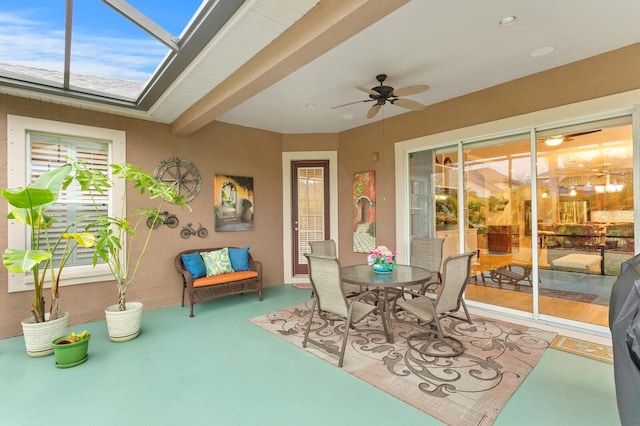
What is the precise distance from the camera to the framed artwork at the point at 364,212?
17.9ft

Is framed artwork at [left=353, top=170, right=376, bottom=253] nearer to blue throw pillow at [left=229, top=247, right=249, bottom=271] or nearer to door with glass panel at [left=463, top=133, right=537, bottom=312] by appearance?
door with glass panel at [left=463, top=133, right=537, bottom=312]

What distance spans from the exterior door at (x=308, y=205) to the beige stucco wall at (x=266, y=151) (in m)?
0.29

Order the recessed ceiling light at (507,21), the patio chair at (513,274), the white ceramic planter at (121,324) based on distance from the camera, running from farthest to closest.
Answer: the patio chair at (513,274), the white ceramic planter at (121,324), the recessed ceiling light at (507,21)

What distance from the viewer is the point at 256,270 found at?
4.80 metres

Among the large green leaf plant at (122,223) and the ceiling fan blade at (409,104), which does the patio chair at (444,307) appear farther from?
the large green leaf plant at (122,223)

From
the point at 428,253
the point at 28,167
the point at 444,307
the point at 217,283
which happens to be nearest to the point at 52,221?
the point at 28,167

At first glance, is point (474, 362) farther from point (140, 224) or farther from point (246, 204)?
point (140, 224)

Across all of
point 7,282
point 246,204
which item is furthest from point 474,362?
point 7,282

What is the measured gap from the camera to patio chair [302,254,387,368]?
2732 millimetres

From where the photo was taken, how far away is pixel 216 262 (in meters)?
4.57

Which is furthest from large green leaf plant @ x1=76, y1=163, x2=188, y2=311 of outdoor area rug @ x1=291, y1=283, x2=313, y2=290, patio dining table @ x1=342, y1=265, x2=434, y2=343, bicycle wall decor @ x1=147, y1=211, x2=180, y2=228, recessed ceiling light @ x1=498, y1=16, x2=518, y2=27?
recessed ceiling light @ x1=498, y1=16, x2=518, y2=27

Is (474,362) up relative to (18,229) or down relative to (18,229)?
down

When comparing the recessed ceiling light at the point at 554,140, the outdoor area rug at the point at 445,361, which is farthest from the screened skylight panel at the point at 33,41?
the recessed ceiling light at the point at 554,140

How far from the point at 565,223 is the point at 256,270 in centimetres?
431
